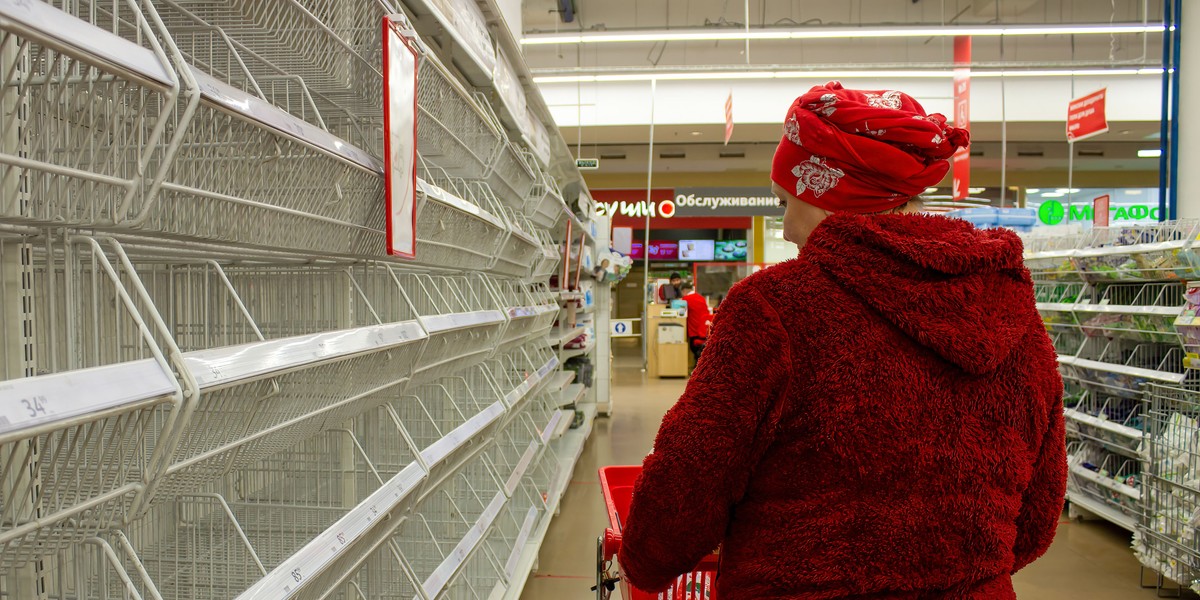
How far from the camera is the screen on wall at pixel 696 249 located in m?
16.1

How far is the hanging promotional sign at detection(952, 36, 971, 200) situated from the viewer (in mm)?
9227

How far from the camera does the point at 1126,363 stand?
4.83 meters

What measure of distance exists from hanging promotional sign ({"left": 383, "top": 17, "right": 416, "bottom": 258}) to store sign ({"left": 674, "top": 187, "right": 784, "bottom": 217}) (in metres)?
9.64

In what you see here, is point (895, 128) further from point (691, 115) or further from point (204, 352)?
point (691, 115)

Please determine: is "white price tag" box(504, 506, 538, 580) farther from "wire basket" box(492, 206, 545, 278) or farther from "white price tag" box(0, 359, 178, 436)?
"white price tag" box(0, 359, 178, 436)

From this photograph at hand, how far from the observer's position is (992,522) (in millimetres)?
1112

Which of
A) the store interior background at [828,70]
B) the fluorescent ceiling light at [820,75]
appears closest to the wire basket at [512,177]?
the store interior background at [828,70]

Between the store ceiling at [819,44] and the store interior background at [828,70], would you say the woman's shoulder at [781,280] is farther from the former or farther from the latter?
the store ceiling at [819,44]

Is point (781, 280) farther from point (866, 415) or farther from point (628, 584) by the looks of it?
point (628, 584)

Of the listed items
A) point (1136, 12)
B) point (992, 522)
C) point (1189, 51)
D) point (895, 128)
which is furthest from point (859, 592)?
point (1136, 12)

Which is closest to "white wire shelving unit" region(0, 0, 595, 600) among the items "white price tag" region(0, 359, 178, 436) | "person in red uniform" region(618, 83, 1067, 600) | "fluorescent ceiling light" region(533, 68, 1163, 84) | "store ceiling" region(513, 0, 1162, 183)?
"white price tag" region(0, 359, 178, 436)

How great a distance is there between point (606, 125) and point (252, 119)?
36.0 ft

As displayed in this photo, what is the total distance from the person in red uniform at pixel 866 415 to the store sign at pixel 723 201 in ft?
33.0

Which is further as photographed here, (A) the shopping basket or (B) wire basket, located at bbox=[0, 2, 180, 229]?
(A) the shopping basket
